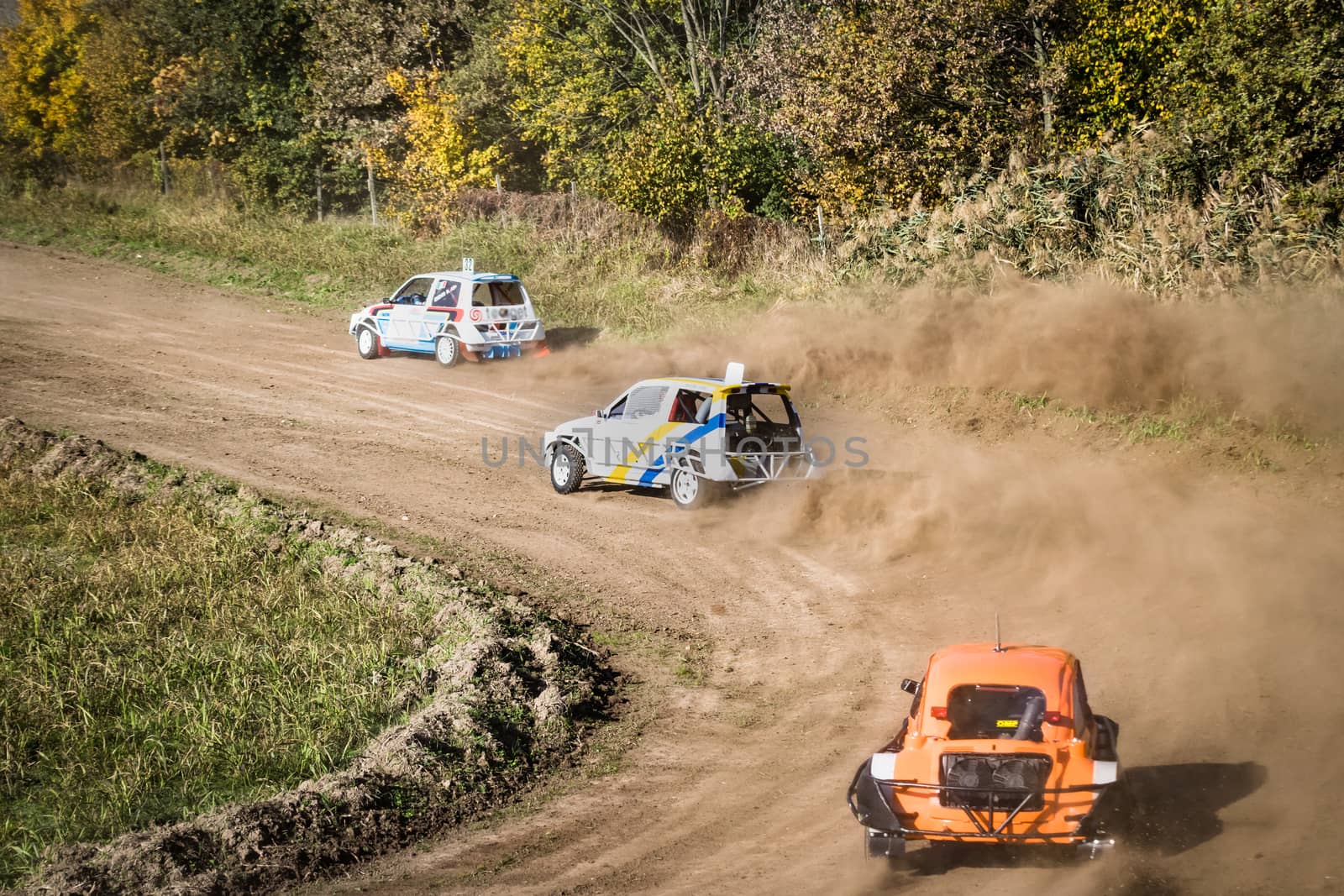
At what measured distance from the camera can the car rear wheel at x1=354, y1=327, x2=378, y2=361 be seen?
23359 mm

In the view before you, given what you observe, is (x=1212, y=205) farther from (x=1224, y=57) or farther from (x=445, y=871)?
(x=445, y=871)

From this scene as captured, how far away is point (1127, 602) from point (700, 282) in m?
15.8

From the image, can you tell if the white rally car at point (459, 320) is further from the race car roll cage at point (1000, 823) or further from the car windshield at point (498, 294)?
the race car roll cage at point (1000, 823)

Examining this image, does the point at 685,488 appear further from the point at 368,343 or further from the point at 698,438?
the point at 368,343

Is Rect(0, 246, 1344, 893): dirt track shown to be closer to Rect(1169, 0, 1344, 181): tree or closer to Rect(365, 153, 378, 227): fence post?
Rect(1169, 0, 1344, 181): tree

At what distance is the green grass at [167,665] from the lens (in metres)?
7.89

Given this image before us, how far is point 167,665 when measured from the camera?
32.7 feet

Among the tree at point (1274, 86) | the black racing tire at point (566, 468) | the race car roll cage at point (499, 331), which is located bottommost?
the black racing tire at point (566, 468)

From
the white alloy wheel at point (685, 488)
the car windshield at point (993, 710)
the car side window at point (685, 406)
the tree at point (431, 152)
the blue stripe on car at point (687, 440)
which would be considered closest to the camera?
the car windshield at point (993, 710)

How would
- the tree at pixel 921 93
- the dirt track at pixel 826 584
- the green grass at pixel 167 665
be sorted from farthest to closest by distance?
the tree at pixel 921 93, the green grass at pixel 167 665, the dirt track at pixel 826 584

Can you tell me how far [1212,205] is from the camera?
18234 millimetres

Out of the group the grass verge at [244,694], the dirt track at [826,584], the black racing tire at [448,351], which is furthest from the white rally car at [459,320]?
the grass verge at [244,694]

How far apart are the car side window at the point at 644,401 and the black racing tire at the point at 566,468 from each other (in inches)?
42.7

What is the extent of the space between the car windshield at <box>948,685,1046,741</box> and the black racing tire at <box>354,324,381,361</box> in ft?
61.1
